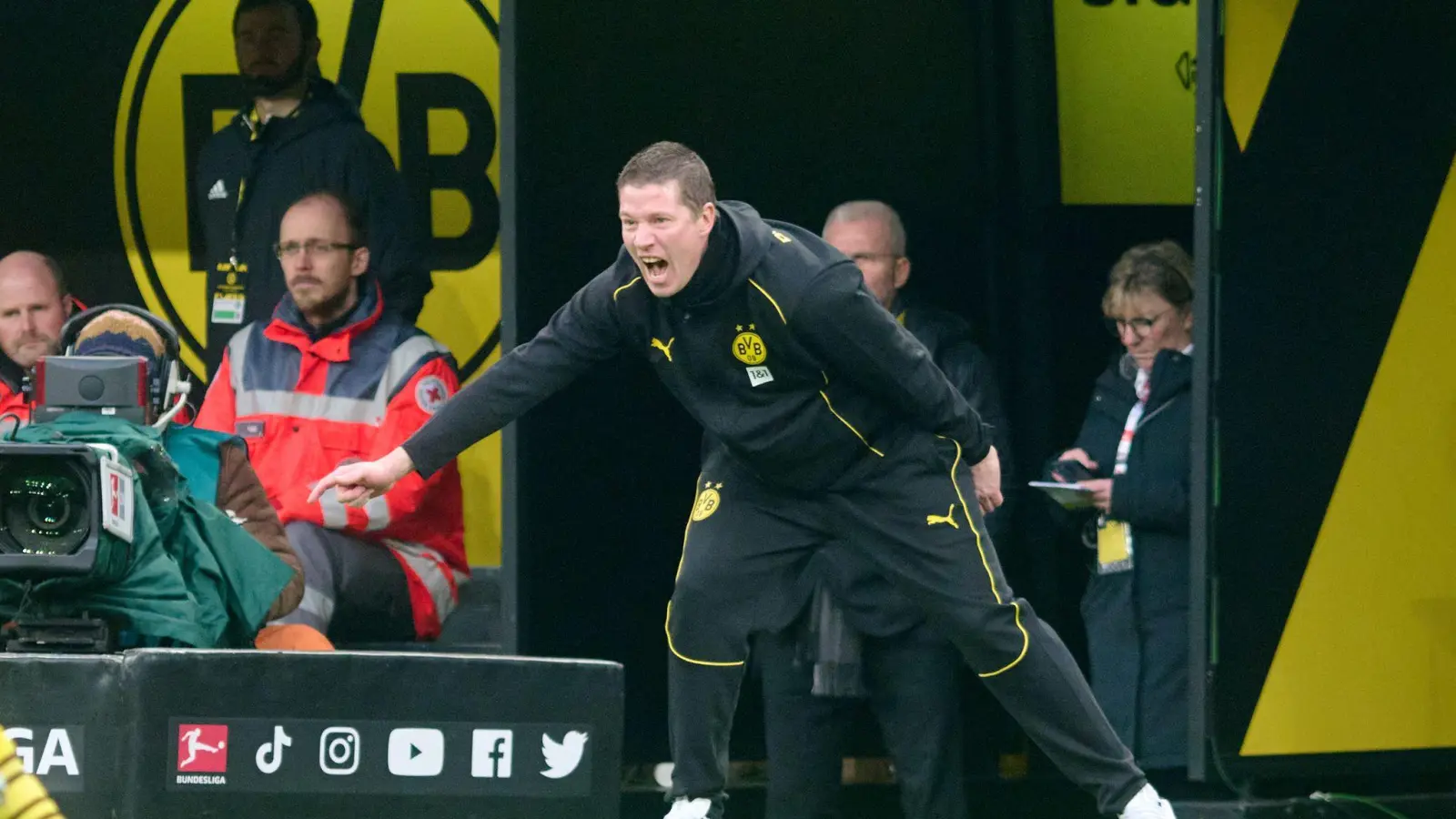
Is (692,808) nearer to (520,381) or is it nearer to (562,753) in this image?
(562,753)

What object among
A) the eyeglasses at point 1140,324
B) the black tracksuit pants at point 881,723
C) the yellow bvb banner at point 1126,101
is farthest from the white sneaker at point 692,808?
the yellow bvb banner at point 1126,101

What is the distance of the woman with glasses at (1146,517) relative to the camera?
5.11 meters

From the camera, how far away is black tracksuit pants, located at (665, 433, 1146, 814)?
438cm

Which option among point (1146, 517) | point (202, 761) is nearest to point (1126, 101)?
point (1146, 517)

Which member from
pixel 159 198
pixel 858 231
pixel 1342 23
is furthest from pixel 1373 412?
pixel 159 198

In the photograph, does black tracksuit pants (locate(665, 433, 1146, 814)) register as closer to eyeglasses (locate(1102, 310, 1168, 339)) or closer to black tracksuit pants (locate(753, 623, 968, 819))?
black tracksuit pants (locate(753, 623, 968, 819))

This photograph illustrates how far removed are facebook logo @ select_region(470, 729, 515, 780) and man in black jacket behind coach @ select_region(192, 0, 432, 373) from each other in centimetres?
224

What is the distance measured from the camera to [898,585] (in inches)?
175

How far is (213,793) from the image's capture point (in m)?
3.76

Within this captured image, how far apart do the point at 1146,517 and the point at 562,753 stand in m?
1.86

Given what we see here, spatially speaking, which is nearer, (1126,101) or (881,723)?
(881,723)

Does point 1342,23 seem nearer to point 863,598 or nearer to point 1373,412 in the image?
point 1373,412

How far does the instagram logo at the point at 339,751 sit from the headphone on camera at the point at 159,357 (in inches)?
45.7

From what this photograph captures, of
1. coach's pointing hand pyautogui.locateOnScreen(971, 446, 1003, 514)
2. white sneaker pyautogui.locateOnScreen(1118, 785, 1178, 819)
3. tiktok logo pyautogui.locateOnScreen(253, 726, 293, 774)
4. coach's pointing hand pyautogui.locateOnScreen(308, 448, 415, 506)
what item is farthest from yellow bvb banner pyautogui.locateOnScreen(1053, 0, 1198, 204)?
tiktok logo pyautogui.locateOnScreen(253, 726, 293, 774)
